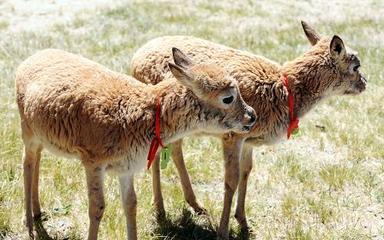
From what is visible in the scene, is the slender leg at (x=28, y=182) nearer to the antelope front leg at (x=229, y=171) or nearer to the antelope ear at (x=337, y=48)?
the antelope front leg at (x=229, y=171)

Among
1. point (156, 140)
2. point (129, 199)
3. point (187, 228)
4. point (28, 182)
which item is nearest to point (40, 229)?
point (28, 182)

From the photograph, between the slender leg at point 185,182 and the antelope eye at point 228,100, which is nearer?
the antelope eye at point 228,100

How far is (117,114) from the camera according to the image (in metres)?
5.36

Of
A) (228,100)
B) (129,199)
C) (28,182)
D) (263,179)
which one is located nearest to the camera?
(228,100)

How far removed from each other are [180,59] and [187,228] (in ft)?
7.50

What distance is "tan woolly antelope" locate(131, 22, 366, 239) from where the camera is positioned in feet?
20.5

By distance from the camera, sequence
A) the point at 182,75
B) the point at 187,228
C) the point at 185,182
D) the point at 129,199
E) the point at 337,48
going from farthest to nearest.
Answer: the point at 185,182 < the point at 187,228 < the point at 337,48 < the point at 129,199 < the point at 182,75

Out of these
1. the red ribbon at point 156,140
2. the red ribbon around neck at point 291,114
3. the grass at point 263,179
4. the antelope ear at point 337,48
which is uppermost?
the antelope ear at point 337,48

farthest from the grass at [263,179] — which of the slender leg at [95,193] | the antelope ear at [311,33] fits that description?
the antelope ear at [311,33]

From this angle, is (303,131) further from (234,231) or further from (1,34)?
(1,34)

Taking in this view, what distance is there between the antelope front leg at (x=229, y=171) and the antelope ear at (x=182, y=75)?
4.00 feet

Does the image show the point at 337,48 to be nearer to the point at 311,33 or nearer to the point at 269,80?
the point at 311,33

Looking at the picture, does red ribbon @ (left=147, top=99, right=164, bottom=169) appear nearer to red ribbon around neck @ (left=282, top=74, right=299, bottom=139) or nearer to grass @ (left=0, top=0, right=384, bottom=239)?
grass @ (left=0, top=0, right=384, bottom=239)

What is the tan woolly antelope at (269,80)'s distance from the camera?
623 centimetres
